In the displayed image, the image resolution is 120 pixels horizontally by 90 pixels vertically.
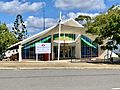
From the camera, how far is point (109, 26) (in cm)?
3600

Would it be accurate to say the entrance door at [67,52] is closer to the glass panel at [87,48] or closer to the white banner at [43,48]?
the glass panel at [87,48]

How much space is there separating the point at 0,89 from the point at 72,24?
36.6 meters

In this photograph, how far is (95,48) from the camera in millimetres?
51719

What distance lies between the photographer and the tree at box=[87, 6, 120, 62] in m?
35.3

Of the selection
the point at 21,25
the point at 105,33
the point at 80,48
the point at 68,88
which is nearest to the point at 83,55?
the point at 80,48

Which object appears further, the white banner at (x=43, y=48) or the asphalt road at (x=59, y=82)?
the white banner at (x=43, y=48)

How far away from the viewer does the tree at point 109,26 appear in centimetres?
3531

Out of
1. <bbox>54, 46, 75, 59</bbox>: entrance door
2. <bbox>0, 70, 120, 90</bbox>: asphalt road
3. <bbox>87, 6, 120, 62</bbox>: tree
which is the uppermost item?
<bbox>87, 6, 120, 62</bbox>: tree

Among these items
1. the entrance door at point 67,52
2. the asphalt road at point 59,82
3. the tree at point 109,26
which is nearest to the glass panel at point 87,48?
the entrance door at point 67,52

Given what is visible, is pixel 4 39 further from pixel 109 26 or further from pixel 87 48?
pixel 109 26

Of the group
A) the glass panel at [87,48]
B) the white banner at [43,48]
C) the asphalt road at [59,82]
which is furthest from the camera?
the glass panel at [87,48]

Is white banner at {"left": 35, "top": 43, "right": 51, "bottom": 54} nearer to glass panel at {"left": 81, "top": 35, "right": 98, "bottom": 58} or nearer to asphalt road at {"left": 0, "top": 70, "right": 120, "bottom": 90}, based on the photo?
glass panel at {"left": 81, "top": 35, "right": 98, "bottom": 58}

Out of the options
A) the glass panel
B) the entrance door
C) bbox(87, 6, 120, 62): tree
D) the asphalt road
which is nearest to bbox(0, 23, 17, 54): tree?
the entrance door

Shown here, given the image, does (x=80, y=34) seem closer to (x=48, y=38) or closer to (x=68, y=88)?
(x=48, y=38)
